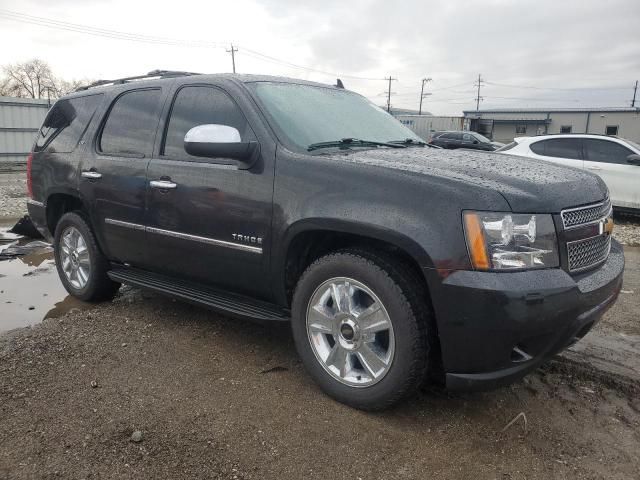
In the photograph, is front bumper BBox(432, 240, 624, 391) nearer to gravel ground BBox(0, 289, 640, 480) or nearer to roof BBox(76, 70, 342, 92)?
gravel ground BBox(0, 289, 640, 480)

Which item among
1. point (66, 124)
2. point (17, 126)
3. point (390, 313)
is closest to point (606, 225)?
point (390, 313)

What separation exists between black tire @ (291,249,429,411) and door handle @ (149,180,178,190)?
1247 mm

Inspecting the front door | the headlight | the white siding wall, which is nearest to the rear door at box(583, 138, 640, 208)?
the headlight

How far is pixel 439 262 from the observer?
2441mm

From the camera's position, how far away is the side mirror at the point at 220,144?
309cm

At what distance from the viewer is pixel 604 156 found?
9.27 metres

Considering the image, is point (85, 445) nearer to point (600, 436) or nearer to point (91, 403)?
point (91, 403)

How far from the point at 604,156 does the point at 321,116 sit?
761 centimetres

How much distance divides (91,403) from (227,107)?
2002 mm

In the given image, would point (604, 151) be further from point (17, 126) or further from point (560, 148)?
point (17, 126)

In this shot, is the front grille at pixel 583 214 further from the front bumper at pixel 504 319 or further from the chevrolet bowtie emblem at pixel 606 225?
the front bumper at pixel 504 319

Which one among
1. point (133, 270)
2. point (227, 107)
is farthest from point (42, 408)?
point (227, 107)

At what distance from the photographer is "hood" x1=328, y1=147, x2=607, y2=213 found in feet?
8.19

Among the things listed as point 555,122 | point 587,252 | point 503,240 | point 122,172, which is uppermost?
point 555,122
